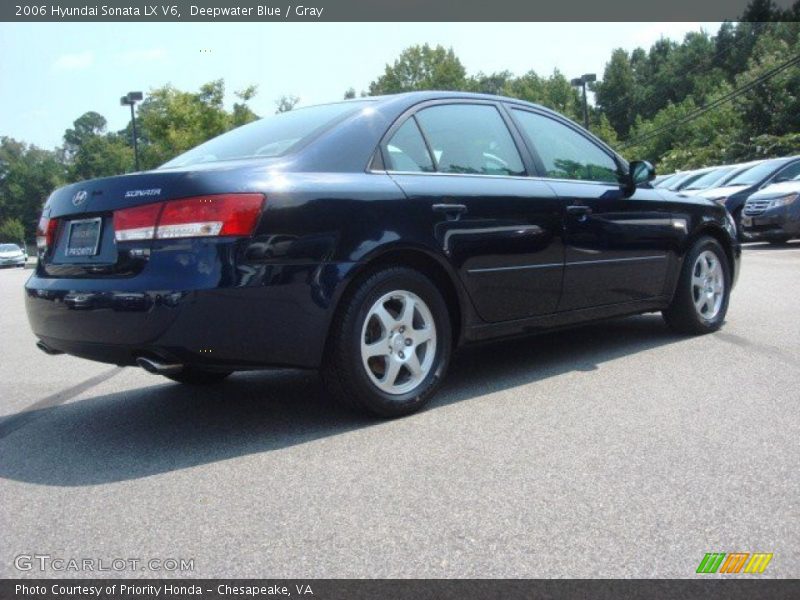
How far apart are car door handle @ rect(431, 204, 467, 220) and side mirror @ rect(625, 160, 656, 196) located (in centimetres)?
169

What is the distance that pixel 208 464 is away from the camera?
3451mm

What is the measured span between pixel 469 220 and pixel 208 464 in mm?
1785

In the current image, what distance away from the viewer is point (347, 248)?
3.82 m

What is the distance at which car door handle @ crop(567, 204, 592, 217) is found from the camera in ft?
16.4

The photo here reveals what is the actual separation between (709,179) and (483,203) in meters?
14.7

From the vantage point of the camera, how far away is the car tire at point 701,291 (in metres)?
5.99

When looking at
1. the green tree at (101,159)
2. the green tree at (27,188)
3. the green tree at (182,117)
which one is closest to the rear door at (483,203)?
the green tree at (182,117)

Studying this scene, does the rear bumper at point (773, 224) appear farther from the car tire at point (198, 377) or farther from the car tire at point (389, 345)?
the car tire at point (198, 377)

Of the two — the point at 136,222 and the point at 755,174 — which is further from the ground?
the point at 136,222

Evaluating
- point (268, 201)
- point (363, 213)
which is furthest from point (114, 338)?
point (363, 213)

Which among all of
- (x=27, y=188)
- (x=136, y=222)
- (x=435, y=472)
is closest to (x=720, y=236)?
(x=435, y=472)

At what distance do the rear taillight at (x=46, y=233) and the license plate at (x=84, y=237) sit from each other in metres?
0.17

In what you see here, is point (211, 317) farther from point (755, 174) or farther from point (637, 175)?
point (755, 174)
